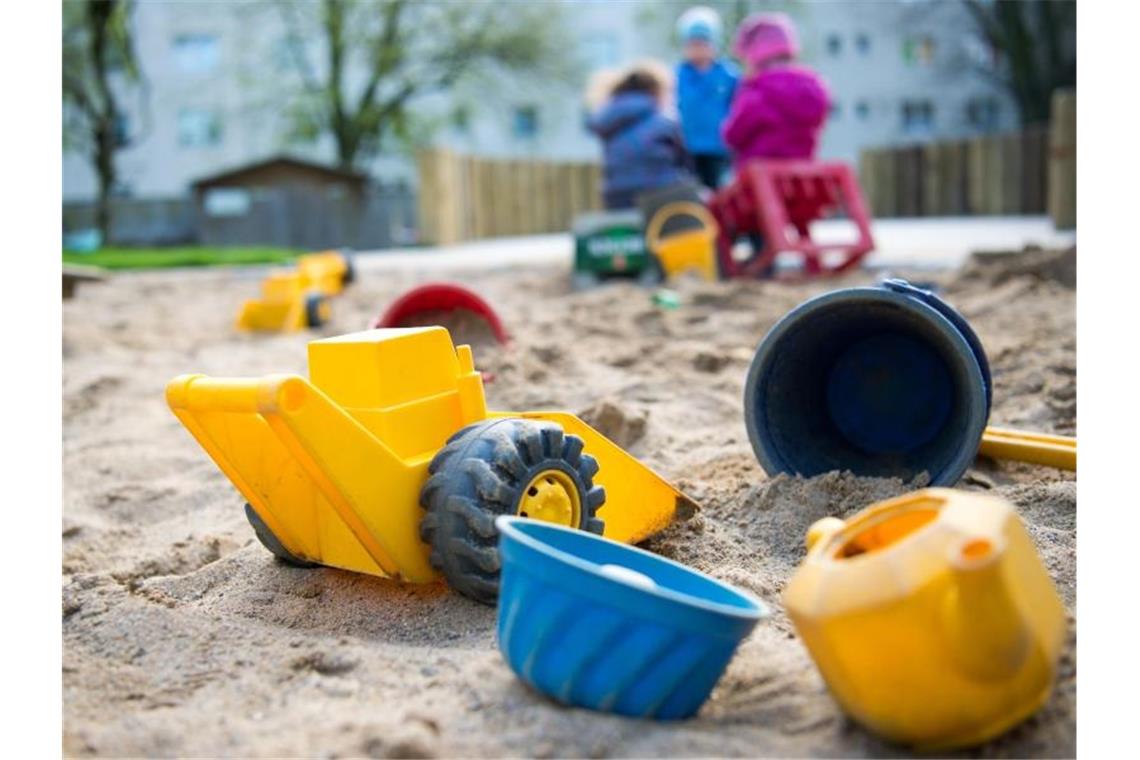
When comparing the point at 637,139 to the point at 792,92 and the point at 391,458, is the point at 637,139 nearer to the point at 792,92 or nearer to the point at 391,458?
the point at 792,92

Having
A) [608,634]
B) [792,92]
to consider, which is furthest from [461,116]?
[608,634]

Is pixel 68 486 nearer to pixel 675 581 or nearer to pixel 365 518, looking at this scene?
pixel 365 518

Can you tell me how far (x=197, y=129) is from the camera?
28.1 m

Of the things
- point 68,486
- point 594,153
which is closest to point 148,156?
point 594,153

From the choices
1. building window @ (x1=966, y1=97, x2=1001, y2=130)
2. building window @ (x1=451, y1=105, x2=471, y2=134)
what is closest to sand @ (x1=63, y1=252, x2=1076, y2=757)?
building window @ (x1=451, y1=105, x2=471, y2=134)

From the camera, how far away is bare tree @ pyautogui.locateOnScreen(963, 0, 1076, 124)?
918 inches

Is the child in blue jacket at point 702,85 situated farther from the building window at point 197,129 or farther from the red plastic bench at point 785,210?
the building window at point 197,129

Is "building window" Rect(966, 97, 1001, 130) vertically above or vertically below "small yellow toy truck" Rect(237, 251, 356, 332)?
above

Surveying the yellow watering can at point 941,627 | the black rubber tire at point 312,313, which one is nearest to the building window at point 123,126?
the black rubber tire at point 312,313

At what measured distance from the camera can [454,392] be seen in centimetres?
220

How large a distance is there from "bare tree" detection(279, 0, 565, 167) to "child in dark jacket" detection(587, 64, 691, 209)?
14474 mm

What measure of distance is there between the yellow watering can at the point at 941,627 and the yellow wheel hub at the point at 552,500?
0.63 m

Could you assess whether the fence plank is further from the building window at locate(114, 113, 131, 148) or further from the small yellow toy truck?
the building window at locate(114, 113, 131, 148)

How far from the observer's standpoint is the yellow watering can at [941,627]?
4.48 ft
